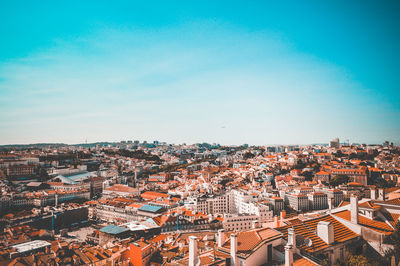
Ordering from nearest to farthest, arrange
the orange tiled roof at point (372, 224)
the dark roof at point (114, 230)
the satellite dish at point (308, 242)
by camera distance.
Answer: the satellite dish at point (308, 242) → the orange tiled roof at point (372, 224) → the dark roof at point (114, 230)

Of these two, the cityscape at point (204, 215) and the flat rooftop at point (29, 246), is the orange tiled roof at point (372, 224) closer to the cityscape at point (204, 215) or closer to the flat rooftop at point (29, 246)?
the cityscape at point (204, 215)

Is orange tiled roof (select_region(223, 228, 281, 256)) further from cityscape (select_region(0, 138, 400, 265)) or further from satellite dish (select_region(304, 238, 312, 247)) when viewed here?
satellite dish (select_region(304, 238, 312, 247))

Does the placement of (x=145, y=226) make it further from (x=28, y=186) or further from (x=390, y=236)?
(x=28, y=186)

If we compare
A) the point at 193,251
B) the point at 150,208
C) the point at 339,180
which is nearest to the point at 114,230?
the point at 150,208

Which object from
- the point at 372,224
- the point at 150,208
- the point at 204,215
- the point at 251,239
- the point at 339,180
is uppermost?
the point at 251,239

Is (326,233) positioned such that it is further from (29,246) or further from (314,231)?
(29,246)

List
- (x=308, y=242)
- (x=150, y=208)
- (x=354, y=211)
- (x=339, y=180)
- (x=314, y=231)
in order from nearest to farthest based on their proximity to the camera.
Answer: (x=308, y=242)
(x=314, y=231)
(x=354, y=211)
(x=150, y=208)
(x=339, y=180)

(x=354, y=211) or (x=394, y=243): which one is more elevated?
(x=354, y=211)

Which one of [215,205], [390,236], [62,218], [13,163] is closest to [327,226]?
[390,236]

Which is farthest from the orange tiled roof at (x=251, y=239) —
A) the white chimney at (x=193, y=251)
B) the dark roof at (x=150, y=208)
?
the dark roof at (x=150, y=208)
